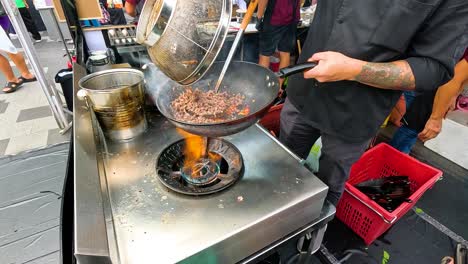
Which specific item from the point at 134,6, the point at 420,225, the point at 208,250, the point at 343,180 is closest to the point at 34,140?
the point at 134,6

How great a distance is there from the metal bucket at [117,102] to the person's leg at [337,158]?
0.90m

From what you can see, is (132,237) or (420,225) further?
(420,225)

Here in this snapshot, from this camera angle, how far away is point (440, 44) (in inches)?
34.0

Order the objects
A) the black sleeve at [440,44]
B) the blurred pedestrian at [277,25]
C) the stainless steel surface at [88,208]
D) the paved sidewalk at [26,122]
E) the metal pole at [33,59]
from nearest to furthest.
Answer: the stainless steel surface at [88,208]
the black sleeve at [440,44]
the metal pole at [33,59]
the paved sidewalk at [26,122]
the blurred pedestrian at [277,25]

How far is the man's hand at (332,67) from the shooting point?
83cm

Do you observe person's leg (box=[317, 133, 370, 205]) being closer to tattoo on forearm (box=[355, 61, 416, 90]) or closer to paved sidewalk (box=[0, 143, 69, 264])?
tattoo on forearm (box=[355, 61, 416, 90])

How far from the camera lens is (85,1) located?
1.94 m

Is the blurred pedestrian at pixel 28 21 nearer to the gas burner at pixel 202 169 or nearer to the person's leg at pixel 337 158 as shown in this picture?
the gas burner at pixel 202 169

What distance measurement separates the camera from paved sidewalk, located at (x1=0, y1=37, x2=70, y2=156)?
261 cm

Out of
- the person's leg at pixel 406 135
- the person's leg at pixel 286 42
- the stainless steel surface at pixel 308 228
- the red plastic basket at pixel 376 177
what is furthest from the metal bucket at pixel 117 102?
the person's leg at pixel 286 42

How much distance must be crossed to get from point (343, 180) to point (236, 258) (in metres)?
0.76

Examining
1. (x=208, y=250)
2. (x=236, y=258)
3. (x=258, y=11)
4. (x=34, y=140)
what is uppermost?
(x=258, y=11)

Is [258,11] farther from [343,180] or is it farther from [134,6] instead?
[343,180]

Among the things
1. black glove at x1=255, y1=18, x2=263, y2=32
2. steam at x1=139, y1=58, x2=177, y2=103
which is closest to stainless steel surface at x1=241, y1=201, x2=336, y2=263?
steam at x1=139, y1=58, x2=177, y2=103
